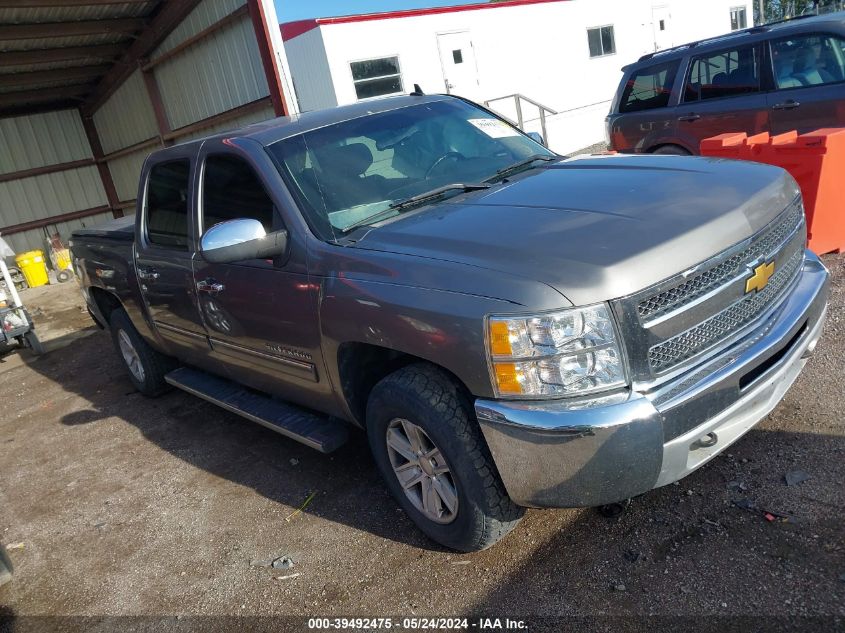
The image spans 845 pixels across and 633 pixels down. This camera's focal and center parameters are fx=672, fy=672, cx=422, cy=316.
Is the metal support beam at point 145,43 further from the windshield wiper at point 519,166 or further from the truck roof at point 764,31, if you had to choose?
the windshield wiper at point 519,166

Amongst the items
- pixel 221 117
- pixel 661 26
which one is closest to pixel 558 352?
pixel 221 117

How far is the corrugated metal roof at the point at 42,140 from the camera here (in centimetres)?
1644

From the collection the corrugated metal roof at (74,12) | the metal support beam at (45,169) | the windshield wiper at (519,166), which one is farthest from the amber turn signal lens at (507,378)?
A: the metal support beam at (45,169)

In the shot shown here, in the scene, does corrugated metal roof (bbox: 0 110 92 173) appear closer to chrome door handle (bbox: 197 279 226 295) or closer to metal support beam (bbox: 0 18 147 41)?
metal support beam (bbox: 0 18 147 41)

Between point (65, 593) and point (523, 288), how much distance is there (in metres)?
2.88

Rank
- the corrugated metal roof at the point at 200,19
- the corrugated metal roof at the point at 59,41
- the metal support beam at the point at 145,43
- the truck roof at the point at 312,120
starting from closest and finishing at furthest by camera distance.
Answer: the truck roof at the point at 312,120 → the corrugated metal roof at the point at 200,19 → the metal support beam at the point at 145,43 → the corrugated metal roof at the point at 59,41

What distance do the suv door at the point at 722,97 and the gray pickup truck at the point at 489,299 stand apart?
150 inches

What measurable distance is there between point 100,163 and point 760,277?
18.5 meters

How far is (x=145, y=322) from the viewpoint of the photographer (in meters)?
5.26

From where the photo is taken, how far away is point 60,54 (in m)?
13.0

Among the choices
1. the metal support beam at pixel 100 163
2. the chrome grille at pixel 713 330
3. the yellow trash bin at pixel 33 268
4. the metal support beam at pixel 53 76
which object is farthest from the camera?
the metal support beam at pixel 100 163

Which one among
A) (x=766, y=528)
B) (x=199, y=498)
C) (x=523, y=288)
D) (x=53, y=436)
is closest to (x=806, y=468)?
(x=766, y=528)

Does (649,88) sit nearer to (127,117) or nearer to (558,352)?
(558,352)

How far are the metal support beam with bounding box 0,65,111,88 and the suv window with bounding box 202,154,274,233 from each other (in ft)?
41.5
